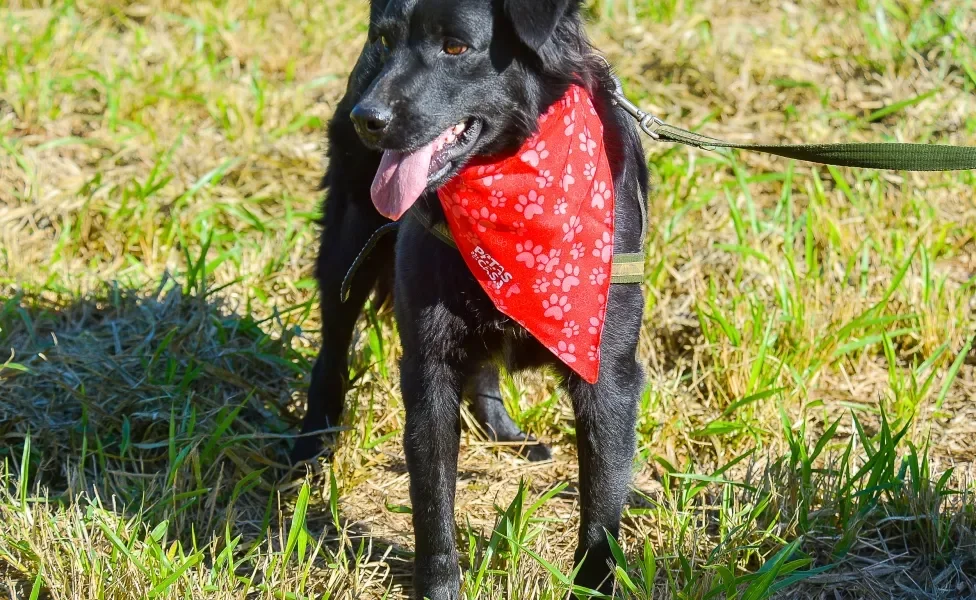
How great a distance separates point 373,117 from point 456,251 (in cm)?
42

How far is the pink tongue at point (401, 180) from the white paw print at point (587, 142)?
15.0 inches

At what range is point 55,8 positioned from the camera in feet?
20.1

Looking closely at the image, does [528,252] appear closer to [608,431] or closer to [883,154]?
[608,431]

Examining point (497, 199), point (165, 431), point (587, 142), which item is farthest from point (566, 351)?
point (165, 431)

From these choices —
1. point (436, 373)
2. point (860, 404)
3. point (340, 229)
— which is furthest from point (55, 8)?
point (860, 404)

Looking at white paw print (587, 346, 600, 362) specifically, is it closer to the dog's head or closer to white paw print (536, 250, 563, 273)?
white paw print (536, 250, 563, 273)

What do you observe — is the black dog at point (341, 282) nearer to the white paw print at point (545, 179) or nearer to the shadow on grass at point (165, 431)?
the shadow on grass at point (165, 431)

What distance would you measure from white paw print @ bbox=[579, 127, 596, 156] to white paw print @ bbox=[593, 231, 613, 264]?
0.21 meters

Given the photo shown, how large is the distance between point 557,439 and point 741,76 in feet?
8.43

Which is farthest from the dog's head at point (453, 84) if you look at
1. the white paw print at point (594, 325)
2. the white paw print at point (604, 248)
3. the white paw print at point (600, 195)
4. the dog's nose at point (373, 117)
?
the white paw print at point (594, 325)

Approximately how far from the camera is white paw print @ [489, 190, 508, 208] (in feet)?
8.54

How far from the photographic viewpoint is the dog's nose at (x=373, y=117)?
2.44 meters

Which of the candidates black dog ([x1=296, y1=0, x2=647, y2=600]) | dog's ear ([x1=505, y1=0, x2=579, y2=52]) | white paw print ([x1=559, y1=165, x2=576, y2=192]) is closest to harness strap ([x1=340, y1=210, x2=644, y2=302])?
black dog ([x1=296, y1=0, x2=647, y2=600])

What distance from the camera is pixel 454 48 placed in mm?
2500
